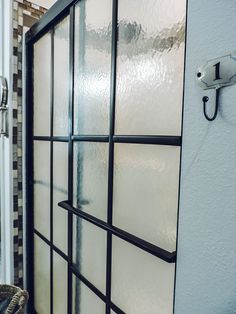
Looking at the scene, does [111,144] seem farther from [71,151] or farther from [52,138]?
[52,138]

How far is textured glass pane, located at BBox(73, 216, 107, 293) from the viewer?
99 centimetres

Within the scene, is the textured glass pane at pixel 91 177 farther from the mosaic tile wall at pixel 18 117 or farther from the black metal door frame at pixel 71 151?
the mosaic tile wall at pixel 18 117

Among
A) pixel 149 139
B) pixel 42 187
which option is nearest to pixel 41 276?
pixel 42 187

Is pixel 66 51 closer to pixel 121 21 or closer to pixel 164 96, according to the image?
pixel 121 21

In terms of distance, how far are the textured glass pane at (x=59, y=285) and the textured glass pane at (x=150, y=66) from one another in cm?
83

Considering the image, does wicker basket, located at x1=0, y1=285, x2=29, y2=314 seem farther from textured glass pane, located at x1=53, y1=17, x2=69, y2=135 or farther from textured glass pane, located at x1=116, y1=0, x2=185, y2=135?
textured glass pane, located at x1=116, y1=0, x2=185, y2=135

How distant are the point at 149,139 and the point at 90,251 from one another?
587 millimetres

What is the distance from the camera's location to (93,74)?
101 centimetres

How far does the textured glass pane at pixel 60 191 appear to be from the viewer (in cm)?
125

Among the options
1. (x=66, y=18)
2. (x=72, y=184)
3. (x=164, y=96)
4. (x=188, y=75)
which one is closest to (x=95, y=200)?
(x=72, y=184)

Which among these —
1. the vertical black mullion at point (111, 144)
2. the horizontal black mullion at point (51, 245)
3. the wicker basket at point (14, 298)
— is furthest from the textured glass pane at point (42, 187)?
the vertical black mullion at point (111, 144)

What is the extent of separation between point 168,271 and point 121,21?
→ 0.80 meters

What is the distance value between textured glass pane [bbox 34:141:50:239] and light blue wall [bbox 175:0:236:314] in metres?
1.01

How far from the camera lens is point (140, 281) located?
81 cm
